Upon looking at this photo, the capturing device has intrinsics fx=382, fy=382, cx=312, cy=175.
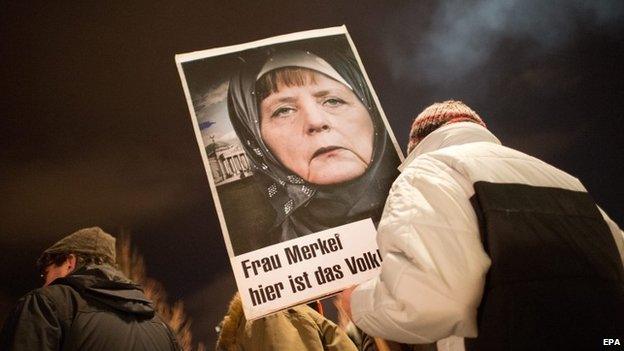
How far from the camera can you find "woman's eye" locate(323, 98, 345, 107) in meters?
2.12

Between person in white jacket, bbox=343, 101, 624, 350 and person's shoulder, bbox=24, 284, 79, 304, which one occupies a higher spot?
person's shoulder, bbox=24, 284, 79, 304

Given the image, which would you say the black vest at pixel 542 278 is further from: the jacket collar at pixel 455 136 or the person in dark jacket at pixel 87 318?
the person in dark jacket at pixel 87 318

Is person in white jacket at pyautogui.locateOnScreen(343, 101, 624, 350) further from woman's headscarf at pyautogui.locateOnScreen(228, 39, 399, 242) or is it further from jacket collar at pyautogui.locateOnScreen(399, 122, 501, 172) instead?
woman's headscarf at pyautogui.locateOnScreen(228, 39, 399, 242)

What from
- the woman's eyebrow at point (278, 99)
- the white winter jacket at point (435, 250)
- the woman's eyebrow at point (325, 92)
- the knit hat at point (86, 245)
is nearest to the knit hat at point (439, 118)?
the white winter jacket at point (435, 250)

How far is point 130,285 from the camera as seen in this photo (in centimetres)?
211

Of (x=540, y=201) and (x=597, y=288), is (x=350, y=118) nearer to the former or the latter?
(x=540, y=201)

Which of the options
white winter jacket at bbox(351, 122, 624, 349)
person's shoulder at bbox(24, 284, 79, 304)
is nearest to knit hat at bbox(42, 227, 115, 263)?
person's shoulder at bbox(24, 284, 79, 304)

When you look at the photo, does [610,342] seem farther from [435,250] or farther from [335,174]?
[335,174]

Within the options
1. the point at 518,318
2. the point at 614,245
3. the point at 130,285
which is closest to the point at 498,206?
the point at 518,318

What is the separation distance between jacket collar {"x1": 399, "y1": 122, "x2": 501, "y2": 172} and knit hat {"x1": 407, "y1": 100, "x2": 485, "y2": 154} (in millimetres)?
76

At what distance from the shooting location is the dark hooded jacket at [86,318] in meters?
1.73

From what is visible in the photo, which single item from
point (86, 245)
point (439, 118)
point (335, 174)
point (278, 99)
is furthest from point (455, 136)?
point (86, 245)

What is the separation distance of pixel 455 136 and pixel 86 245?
7.26 feet

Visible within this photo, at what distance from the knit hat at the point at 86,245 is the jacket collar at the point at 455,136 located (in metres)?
2.03
